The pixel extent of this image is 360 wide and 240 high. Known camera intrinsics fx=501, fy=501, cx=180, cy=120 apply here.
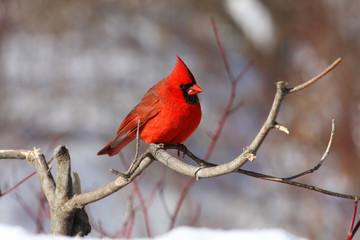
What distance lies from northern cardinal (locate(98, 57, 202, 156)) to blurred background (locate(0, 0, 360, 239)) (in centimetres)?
319

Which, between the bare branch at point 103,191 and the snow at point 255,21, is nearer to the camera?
the bare branch at point 103,191

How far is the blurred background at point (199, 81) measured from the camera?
5414 mm

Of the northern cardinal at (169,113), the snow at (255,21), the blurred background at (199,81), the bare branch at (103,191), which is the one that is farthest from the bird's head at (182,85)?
the snow at (255,21)

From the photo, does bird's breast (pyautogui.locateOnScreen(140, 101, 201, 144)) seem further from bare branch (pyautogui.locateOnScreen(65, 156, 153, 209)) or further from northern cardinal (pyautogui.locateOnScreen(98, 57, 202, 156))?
bare branch (pyautogui.locateOnScreen(65, 156, 153, 209))

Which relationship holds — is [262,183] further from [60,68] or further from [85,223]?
[85,223]

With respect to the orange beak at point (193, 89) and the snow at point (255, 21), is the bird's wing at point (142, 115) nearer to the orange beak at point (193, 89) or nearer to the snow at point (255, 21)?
the orange beak at point (193, 89)

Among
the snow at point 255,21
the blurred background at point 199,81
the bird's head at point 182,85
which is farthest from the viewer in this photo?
the snow at point 255,21

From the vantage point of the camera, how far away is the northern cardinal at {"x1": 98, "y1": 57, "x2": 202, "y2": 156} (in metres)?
1.92

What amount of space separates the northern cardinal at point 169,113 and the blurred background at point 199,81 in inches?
126

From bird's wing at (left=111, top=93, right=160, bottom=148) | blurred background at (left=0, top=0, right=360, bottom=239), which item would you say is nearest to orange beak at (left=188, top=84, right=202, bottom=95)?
bird's wing at (left=111, top=93, right=160, bottom=148)

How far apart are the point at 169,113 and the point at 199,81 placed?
598cm

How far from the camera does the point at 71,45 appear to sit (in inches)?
308

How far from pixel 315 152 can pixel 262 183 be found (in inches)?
53.0

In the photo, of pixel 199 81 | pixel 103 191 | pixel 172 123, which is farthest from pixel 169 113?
pixel 199 81
